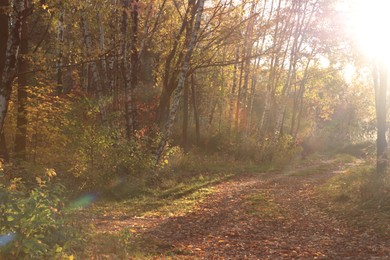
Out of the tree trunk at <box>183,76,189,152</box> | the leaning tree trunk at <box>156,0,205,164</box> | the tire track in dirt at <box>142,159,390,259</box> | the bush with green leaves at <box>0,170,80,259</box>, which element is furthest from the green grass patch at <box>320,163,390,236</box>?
Result: the tree trunk at <box>183,76,189,152</box>

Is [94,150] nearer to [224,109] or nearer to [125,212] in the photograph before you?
[125,212]

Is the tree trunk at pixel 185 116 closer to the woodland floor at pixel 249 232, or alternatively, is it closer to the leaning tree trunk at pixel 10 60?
the woodland floor at pixel 249 232

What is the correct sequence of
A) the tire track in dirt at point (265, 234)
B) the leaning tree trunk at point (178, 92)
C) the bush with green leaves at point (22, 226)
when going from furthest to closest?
the leaning tree trunk at point (178, 92) → the tire track in dirt at point (265, 234) → the bush with green leaves at point (22, 226)

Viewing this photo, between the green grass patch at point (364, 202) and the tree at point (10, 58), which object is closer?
the tree at point (10, 58)

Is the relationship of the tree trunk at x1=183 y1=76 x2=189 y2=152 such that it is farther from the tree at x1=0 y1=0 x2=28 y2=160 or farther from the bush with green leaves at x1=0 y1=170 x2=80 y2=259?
the bush with green leaves at x1=0 y1=170 x2=80 y2=259

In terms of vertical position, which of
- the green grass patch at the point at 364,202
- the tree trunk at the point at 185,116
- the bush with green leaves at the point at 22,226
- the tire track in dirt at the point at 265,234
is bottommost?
the tire track in dirt at the point at 265,234

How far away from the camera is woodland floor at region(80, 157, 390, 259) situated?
7473 mm

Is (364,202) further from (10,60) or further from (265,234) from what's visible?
(10,60)

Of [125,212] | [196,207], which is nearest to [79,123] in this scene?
[125,212]

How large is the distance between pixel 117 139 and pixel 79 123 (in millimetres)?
1621

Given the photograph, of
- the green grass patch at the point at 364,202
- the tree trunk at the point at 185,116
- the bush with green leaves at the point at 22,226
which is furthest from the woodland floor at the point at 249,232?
the tree trunk at the point at 185,116

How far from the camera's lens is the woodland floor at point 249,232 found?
747 centimetres

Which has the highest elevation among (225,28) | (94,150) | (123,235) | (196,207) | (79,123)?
(225,28)

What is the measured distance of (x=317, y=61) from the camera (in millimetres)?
30797
